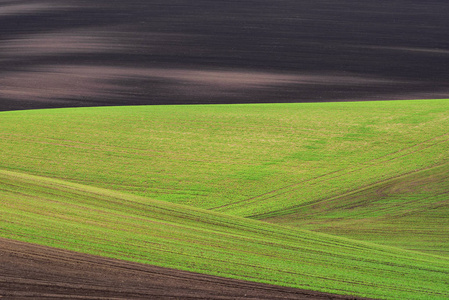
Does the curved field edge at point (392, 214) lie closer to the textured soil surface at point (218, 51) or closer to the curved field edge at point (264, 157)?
the curved field edge at point (264, 157)

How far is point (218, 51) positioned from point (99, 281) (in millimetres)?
32958

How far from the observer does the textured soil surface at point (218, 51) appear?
30.3 meters

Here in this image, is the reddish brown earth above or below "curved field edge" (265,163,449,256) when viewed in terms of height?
below

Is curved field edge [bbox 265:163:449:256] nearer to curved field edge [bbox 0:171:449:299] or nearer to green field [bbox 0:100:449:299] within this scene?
green field [bbox 0:100:449:299]

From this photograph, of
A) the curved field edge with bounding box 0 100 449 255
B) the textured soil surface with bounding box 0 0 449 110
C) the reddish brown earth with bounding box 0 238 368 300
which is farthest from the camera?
the textured soil surface with bounding box 0 0 449 110

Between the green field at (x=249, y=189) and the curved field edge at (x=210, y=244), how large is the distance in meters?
0.04

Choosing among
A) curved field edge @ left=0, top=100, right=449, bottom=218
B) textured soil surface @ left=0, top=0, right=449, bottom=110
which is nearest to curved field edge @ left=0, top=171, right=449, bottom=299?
curved field edge @ left=0, top=100, right=449, bottom=218

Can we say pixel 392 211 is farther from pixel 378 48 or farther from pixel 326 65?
pixel 378 48

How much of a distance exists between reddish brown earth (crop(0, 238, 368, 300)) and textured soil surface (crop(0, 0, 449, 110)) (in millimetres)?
19892

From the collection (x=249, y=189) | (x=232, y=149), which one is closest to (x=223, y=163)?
(x=232, y=149)

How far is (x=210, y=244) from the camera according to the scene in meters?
10.3

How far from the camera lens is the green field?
958 centimetres

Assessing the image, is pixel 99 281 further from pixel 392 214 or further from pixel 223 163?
pixel 223 163

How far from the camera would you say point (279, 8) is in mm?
54812
